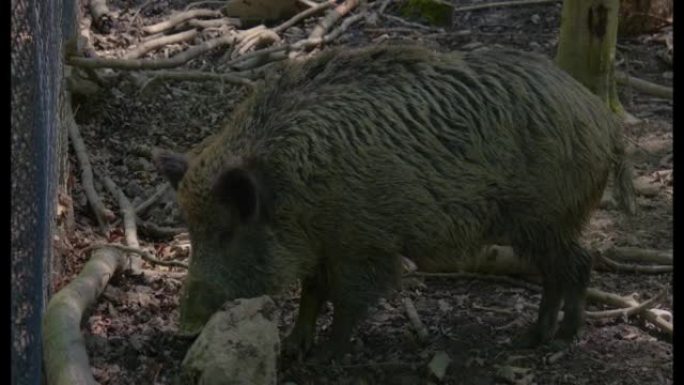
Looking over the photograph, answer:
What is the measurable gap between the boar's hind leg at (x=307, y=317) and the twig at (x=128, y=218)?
1.27 meters

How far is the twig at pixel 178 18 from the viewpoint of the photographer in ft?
34.2

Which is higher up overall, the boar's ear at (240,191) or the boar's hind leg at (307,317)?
the boar's ear at (240,191)

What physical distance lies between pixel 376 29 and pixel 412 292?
15.8ft

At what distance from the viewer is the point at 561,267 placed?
18.2 feet

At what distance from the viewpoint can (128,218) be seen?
689cm

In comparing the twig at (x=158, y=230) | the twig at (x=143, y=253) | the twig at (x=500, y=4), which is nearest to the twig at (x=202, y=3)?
the twig at (x=500, y=4)

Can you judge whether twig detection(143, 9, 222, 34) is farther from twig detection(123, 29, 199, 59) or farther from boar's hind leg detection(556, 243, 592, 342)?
boar's hind leg detection(556, 243, 592, 342)

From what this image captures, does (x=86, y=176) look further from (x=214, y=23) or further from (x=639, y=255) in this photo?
(x=214, y=23)

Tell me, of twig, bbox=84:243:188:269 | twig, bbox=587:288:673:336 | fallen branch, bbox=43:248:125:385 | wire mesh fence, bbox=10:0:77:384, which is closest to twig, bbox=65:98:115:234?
twig, bbox=84:243:188:269

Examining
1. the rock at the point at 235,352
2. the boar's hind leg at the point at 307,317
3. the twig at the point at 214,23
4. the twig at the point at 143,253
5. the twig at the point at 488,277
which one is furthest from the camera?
the twig at the point at 214,23

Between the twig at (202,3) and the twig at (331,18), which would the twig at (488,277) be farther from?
the twig at (202,3)
